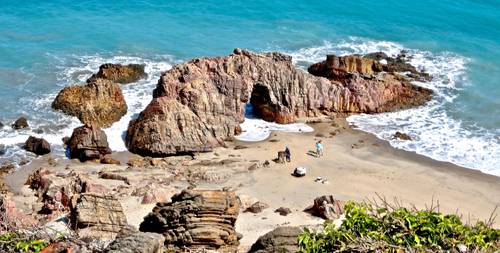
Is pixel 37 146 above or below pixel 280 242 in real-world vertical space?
below

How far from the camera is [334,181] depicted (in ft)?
97.1

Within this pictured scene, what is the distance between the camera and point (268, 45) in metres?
49.8

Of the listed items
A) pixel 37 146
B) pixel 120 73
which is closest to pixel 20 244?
pixel 37 146

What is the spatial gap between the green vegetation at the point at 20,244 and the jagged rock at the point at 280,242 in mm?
7268

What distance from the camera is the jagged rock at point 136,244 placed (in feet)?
44.6

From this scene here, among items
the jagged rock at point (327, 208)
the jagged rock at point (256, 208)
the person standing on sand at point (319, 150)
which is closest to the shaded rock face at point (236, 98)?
the person standing on sand at point (319, 150)

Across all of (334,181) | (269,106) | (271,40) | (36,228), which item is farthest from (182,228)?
(271,40)

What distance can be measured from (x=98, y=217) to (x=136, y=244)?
7158mm

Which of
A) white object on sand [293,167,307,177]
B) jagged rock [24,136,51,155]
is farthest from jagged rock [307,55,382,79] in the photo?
jagged rock [24,136,51,155]

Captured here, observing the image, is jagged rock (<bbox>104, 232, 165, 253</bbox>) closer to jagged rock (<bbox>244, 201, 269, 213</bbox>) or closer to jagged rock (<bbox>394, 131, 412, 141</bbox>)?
jagged rock (<bbox>244, 201, 269, 213</bbox>)

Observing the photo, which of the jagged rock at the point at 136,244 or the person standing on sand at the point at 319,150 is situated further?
the person standing on sand at the point at 319,150

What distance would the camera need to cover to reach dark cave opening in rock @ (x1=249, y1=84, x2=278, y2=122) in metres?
36.8

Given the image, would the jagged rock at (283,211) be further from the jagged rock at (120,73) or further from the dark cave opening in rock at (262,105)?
the jagged rock at (120,73)

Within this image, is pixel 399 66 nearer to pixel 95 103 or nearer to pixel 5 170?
pixel 95 103
